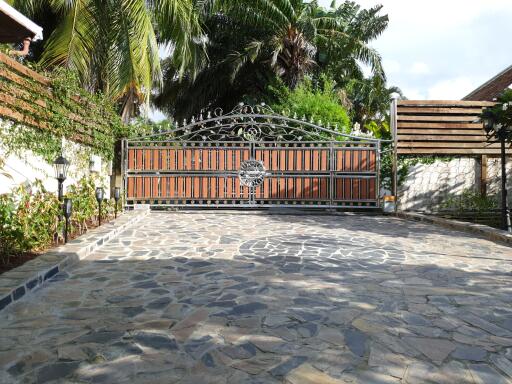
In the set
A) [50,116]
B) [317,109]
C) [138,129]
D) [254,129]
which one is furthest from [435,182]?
[50,116]

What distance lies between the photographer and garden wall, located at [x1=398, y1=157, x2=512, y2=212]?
35.0 ft

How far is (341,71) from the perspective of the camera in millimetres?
16859

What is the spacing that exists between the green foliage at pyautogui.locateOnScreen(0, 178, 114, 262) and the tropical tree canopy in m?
8.32

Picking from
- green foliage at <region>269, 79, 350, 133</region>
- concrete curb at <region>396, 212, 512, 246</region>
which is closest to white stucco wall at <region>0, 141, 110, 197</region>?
green foliage at <region>269, 79, 350, 133</region>

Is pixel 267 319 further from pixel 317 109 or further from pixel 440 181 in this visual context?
pixel 317 109

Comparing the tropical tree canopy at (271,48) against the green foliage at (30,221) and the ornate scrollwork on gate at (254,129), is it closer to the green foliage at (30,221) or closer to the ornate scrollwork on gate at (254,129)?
the ornate scrollwork on gate at (254,129)

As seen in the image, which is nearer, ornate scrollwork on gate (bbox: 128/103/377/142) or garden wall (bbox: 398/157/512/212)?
ornate scrollwork on gate (bbox: 128/103/377/142)

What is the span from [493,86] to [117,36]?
15.1 metres

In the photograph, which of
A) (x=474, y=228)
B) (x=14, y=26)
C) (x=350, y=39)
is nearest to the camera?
(x=14, y=26)

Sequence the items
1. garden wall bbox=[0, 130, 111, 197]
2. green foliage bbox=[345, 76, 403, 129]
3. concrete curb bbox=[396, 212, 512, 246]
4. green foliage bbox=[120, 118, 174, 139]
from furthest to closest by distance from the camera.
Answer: green foliage bbox=[345, 76, 403, 129] < green foliage bbox=[120, 118, 174, 139] < concrete curb bbox=[396, 212, 512, 246] < garden wall bbox=[0, 130, 111, 197]

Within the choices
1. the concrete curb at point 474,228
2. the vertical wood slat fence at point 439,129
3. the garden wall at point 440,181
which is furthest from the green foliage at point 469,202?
the concrete curb at point 474,228

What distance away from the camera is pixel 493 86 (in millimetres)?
16453

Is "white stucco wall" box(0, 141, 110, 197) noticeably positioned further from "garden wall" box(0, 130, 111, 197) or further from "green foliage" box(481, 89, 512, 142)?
"green foliage" box(481, 89, 512, 142)

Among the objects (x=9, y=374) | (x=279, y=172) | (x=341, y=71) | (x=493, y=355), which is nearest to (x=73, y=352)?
(x=9, y=374)
